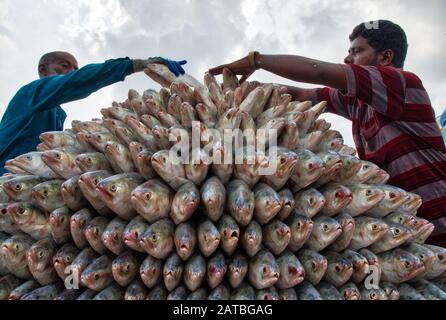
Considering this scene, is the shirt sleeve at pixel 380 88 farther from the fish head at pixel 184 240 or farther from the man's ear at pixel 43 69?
the man's ear at pixel 43 69

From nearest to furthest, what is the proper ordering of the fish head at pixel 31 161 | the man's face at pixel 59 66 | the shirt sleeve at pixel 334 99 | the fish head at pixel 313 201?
the fish head at pixel 313 201 < the fish head at pixel 31 161 < the shirt sleeve at pixel 334 99 < the man's face at pixel 59 66

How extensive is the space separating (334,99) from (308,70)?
2.01 ft

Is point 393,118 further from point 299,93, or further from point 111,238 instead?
point 111,238

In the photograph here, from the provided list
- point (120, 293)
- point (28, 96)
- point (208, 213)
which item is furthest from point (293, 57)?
point (28, 96)

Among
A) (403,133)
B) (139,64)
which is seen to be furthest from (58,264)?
(403,133)

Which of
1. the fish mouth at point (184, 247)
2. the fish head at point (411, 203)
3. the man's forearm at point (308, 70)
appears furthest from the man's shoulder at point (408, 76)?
the fish mouth at point (184, 247)

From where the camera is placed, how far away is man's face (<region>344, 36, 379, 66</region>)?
2.13 metres

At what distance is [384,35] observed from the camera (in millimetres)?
2105

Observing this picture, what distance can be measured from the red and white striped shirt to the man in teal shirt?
84 cm

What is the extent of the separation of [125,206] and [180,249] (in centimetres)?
19

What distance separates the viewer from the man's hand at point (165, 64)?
1.68 meters
